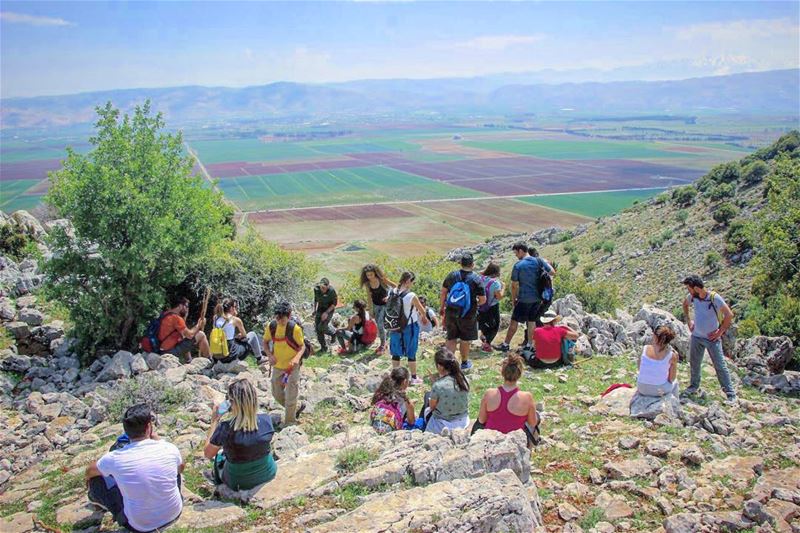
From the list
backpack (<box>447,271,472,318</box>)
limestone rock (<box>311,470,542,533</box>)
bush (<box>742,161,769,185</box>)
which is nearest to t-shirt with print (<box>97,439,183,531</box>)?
limestone rock (<box>311,470,542,533</box>)

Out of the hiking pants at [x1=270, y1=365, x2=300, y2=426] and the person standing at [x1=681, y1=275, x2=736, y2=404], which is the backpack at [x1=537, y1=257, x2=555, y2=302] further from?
the hiking pants at [x1=270, y1=365, x2=300, y2=426]

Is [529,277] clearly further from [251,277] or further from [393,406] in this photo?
[251,277]

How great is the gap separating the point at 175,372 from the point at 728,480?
9.55 m

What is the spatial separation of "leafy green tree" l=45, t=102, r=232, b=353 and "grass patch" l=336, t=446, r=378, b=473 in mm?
8758

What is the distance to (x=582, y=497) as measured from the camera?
6.56 metres

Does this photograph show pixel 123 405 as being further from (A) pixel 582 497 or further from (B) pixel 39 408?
(A) pixel 582 497

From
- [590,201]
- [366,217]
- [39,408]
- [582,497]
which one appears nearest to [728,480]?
[582,497]

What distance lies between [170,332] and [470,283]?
679 cm

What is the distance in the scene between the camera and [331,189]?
118 meters

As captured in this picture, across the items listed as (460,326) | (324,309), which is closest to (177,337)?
(324,309)

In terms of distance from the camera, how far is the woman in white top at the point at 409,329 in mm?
10398

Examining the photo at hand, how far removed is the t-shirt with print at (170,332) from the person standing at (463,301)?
5.97m

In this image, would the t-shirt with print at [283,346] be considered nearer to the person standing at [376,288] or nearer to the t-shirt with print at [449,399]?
the t-shirt with print at [449,399]

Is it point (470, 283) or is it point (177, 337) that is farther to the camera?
point (177, 337)
